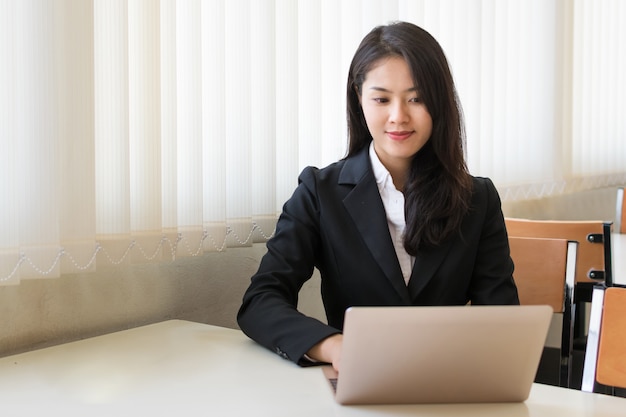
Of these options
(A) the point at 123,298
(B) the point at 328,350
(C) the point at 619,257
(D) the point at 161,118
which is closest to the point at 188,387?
(B) the point at 328,350

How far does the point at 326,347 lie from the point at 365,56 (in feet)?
2.22

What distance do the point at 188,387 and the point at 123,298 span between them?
54 centimetres

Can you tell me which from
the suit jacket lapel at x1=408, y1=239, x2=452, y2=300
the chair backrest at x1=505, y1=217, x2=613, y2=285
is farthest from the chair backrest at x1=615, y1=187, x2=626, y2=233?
the suit jacket lapel at x1=408, y1=239, x2=452, y2=300

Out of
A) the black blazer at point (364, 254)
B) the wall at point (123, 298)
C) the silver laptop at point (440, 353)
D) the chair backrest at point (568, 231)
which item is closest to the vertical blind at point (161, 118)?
the wall at point (123, 298)

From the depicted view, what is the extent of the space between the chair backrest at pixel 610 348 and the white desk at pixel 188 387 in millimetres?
277

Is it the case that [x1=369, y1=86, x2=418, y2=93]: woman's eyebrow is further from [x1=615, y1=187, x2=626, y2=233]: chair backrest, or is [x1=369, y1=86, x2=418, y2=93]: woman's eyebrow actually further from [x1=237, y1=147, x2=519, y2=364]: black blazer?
[x1=615, y1=187, x2=626, y2=233]: chair backrest

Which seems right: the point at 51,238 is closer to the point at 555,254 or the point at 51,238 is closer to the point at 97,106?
the point at 97,106

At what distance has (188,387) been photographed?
4.12 ft

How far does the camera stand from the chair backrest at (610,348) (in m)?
1.51

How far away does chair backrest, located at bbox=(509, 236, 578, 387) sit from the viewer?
2312mm

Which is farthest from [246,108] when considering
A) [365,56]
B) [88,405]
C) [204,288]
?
[88,405]

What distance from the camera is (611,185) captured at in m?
4.27

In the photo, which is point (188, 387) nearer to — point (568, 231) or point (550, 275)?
point (550, 275)

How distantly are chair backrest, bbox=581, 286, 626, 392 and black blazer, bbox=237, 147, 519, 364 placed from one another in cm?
25
